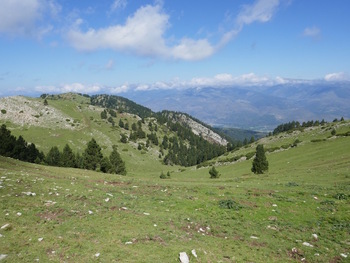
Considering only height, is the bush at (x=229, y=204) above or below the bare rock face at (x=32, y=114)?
below

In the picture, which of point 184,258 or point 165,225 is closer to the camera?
point 184,258

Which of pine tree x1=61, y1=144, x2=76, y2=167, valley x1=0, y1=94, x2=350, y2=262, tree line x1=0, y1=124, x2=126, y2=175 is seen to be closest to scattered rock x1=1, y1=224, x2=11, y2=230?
valley x1=0, y1=94, x2=350, y2=262

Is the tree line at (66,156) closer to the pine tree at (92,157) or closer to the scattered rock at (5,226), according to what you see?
the pine tree at (92,157)

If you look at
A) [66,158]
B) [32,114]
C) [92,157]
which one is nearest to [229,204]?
[92,157]

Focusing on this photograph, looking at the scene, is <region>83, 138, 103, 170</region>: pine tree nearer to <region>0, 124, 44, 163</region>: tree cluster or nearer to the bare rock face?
<region>0, 124, 44, 163</region>: tree cluster

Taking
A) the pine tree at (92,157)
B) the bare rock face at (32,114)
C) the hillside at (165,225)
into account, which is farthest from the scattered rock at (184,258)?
the bare rock face at (32,114)

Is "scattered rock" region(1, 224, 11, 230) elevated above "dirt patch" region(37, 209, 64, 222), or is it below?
above

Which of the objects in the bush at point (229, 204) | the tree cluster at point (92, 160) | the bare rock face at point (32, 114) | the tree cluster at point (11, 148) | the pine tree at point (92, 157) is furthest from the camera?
the bare rock face at point (32, 114)

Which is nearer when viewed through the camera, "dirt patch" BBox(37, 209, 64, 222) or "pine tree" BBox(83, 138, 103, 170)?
"dirt patch" BBox(37, 209, 64, 222)

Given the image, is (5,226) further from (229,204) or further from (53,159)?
(53,159)

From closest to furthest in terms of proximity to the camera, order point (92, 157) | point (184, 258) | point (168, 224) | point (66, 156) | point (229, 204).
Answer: point (184, 258), point (168, 224), point (229, 204), point (92, 157), point (66, 156)

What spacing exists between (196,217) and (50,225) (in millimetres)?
9646

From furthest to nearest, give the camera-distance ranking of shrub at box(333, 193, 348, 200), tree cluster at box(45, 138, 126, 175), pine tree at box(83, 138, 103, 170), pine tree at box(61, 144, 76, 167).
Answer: pine tree at box(61, 144, 76, 167) → tree cluster at box(45, 138, 126, 175) → pine tree at box(83, 138, 103, 170) → shrub at box(333, 193, 348, 200)

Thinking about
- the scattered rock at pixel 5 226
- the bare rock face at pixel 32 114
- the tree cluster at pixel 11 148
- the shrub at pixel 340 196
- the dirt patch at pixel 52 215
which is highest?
the bare rock face at pixel 32 114
